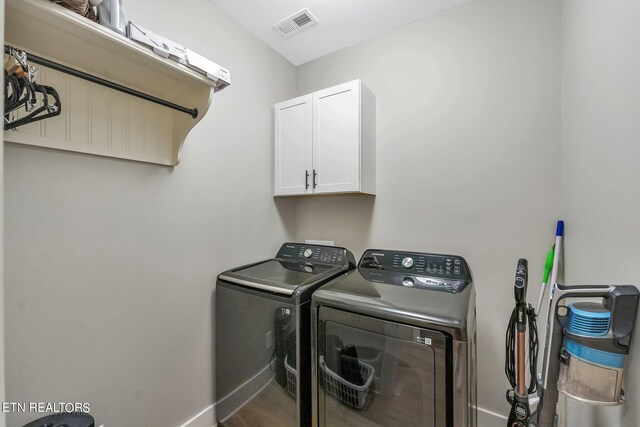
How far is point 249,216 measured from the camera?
1.94 metres

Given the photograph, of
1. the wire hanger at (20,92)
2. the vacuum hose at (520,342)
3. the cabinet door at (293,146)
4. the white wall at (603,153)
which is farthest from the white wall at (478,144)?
the wire hanger at (20,92)

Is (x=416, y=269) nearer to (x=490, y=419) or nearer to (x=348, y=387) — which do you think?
(x=348, y=387)

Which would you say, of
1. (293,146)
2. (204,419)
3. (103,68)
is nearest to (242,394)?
(204,419)

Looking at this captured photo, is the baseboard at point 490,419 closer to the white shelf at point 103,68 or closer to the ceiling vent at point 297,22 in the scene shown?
the white shelf at point 103,68

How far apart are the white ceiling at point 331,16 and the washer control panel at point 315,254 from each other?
162 cm

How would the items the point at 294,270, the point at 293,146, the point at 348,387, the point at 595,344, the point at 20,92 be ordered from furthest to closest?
the point at 293,146, the point at 294,270, the point at 348,387, the point at 20,92, the point at 595,344

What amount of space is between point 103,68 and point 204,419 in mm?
1991

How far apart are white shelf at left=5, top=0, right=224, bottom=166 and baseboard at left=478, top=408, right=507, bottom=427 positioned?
7.85 feet

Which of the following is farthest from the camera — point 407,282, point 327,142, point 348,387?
point 327,142

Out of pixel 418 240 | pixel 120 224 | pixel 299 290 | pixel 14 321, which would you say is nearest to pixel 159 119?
pixel 120 224

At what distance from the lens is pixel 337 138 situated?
6.07ft

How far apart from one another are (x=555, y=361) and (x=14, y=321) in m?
1.94

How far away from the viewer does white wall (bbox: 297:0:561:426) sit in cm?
149

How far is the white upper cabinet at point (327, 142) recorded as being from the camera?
1796 millimetres
